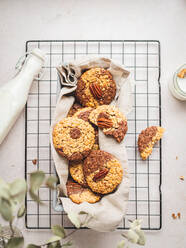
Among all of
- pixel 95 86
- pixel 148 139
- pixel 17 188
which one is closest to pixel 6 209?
pixel 17 188

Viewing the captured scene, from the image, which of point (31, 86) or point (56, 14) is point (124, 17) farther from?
point (31, 86)

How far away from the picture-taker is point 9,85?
1.10m

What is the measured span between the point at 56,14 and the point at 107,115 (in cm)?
55

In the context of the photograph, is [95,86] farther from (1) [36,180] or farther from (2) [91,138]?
(1) [36,180]

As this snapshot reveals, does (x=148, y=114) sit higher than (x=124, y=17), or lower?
lower

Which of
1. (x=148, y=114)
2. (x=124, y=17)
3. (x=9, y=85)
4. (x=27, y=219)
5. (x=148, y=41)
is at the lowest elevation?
(x=27, y=219)

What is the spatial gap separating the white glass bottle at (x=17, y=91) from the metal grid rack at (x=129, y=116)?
5cm

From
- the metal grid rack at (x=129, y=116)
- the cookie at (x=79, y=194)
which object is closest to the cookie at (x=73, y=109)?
the metal grid rack at (x=129, y=116)

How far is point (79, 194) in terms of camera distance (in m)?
1.00

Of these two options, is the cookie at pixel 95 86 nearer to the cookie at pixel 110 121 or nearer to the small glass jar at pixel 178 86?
the cookie at pixel 110 121

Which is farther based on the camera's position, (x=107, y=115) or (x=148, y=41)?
(x=148, y=41)

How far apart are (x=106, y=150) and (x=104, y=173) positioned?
92mm

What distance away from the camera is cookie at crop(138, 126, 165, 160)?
1.12 m

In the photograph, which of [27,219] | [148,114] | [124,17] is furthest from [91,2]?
[27,219]
